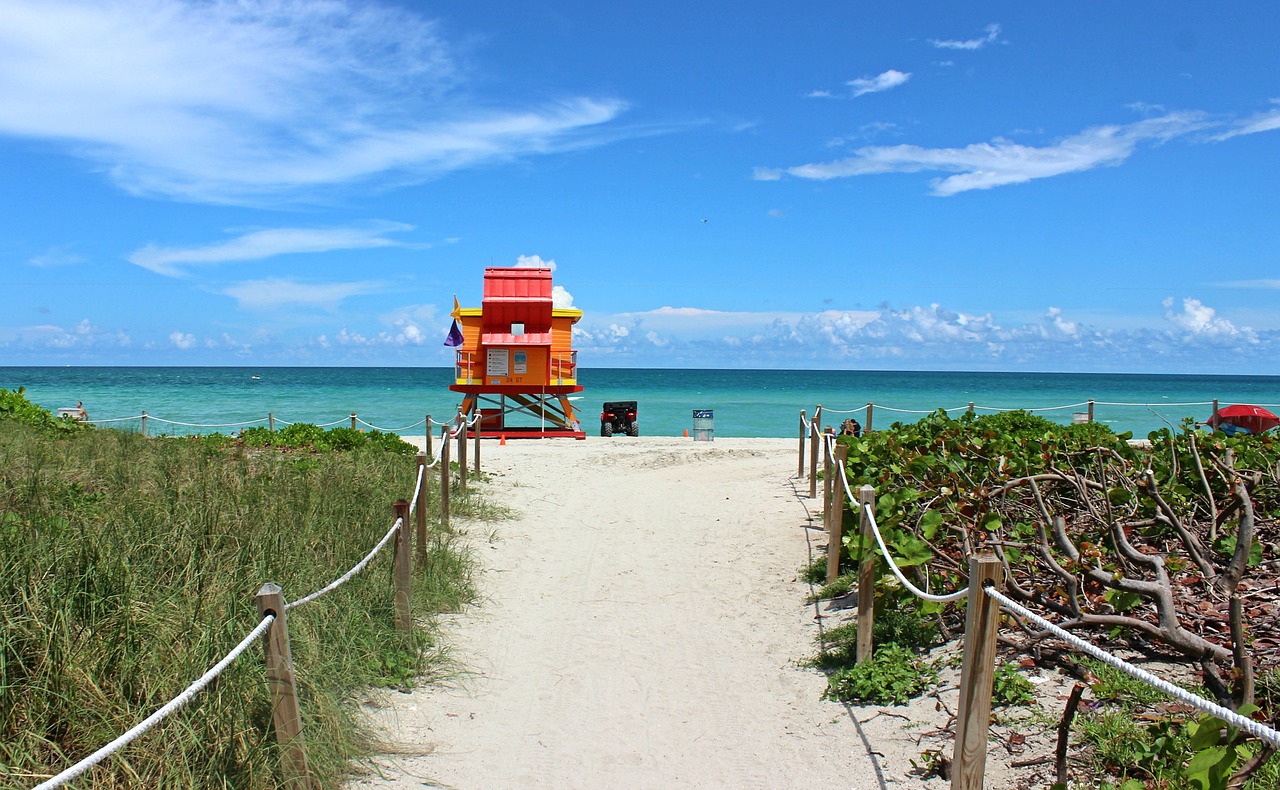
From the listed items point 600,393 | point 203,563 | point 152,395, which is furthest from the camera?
point 600,393

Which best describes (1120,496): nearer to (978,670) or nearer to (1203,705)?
(978,670)

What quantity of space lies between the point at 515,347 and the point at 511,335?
342 mm

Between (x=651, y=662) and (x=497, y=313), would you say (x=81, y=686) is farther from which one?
(x=497, y=313)

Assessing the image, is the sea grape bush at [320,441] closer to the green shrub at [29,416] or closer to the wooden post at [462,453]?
the wooden post at [462,453]

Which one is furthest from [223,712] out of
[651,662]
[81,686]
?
[651,662]

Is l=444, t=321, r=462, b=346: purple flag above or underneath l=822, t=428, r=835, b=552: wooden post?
above

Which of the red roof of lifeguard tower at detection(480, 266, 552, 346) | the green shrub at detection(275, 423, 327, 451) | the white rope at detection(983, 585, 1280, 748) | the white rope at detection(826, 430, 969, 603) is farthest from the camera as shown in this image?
the red roof of lifeguard tower at detection(480, 266, 552, 346)

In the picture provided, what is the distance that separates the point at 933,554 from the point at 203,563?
4871 mm

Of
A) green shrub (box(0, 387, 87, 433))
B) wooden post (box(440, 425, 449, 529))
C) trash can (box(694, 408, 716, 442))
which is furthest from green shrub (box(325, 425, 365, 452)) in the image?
trash can (box(694, 408, 716, 442))

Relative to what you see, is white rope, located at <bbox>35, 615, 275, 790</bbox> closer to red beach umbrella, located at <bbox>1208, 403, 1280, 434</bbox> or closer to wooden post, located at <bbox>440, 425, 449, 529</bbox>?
wooden post, located at <bbox>440, 425, 449, 529</bbox>

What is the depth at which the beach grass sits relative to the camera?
362 centimetres

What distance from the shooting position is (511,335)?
24.6 metres

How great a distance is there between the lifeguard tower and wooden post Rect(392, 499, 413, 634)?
58.8 feet

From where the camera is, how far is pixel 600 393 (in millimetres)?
83250
